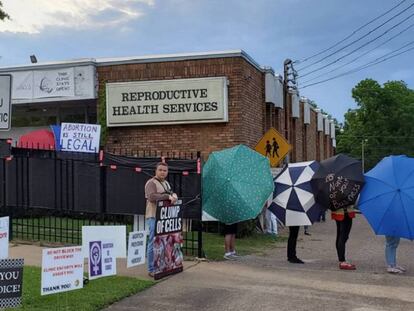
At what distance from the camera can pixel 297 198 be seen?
1023 centimetres

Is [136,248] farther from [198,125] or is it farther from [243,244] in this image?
[198,125]

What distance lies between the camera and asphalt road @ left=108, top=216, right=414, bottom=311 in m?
7.13

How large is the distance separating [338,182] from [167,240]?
3041 millimetres

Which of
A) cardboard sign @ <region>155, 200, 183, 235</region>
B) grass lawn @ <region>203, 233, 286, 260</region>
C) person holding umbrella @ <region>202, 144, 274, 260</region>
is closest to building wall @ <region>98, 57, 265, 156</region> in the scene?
grass lawn @ <region>203, 233, 286, 260</region>

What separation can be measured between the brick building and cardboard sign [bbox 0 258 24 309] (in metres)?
11.0

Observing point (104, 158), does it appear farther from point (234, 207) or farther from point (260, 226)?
point (260, 226)

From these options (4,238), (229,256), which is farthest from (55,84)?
(4,238)

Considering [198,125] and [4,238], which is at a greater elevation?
[198,125]

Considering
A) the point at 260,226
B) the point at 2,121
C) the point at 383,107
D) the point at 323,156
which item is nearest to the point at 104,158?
the point at 2,121

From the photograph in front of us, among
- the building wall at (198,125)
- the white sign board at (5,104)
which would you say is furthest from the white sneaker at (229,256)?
the building wall at (198,125)

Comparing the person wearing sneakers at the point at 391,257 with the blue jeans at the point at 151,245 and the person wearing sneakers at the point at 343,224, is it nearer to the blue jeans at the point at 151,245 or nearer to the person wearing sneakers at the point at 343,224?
the person wearing sneakers at the point at 343,224

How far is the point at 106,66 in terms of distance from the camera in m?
17.5

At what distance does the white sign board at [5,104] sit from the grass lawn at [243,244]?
524 centimetres

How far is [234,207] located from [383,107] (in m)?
62.3
